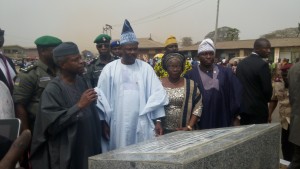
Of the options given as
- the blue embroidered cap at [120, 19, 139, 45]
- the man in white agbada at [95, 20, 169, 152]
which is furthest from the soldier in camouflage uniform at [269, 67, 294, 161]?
the blue embroidered cap at [120, 19, 139, 45]

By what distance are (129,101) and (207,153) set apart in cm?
163

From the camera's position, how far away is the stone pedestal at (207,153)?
6.42 feet

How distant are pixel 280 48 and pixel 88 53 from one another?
32.5 metres

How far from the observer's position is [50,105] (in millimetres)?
2830

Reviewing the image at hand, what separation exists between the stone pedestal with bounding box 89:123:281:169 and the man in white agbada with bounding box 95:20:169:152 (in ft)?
2.99

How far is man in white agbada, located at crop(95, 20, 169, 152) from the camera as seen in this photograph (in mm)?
3494

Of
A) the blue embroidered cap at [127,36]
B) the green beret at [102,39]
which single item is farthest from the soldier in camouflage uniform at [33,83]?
the green beret at [102,39]

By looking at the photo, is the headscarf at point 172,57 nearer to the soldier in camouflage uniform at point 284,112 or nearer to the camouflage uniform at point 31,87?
the camouflage uniform at point 31,87

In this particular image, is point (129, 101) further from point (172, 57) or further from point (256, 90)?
point (256, 90)

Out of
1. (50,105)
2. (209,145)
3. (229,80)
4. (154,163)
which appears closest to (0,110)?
(50,105)

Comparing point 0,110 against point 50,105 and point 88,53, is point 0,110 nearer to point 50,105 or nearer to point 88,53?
point 50,105

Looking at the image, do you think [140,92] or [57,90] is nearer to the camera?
[57,90]

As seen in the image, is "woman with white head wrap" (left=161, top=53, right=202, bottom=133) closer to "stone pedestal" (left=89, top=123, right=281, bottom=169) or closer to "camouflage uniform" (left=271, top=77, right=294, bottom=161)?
"stone pedestal" (left=89, top=123, right=281, bottom=169)

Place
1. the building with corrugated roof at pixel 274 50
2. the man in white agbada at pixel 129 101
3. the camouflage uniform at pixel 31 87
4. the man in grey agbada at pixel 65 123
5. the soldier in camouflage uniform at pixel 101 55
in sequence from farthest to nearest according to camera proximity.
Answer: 1. the building with corrugated roof at pixel 274 50
2. the soldier in camouflage uniform at pixel 101 55
3. the man in white agbada at pixel 129 101
4. the camouflage uniform at pixel 31 87
5. the man in grey agbada at pixel 65 123
